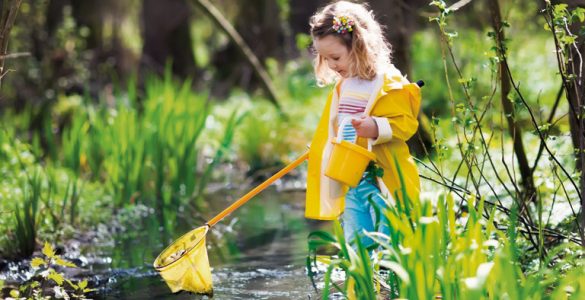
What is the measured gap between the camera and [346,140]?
3.48 metres

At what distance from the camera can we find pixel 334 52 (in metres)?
3.57

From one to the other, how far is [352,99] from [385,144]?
22 centimetres

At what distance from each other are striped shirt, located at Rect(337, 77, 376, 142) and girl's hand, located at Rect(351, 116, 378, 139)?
0.16 meters

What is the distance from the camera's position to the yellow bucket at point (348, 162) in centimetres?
341

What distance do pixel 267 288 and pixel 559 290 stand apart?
2.00 metres

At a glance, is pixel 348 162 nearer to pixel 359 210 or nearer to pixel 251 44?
pixel 359 210

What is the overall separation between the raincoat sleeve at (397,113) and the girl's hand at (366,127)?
19mm

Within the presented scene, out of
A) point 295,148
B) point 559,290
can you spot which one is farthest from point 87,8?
point 559,290

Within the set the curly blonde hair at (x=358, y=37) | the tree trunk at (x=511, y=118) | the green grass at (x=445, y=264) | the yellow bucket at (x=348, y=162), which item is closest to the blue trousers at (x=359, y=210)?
the yellow bucket at (x=348, y=162)

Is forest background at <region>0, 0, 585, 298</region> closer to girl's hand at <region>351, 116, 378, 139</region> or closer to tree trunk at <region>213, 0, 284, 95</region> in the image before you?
tree trunk at <region>213, 0, 284, 95</region>

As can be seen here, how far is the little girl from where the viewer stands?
3473 millimetres

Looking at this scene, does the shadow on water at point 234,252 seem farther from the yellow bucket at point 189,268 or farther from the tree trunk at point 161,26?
the tree trunk at point 161,26

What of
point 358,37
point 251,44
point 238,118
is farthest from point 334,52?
point 251,44

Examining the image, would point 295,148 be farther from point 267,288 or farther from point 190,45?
point 190,45
